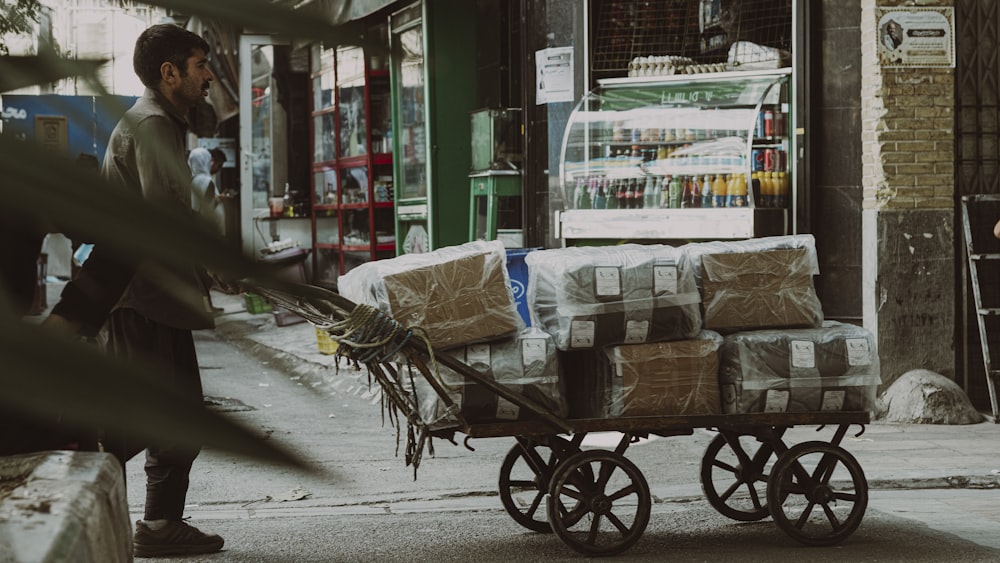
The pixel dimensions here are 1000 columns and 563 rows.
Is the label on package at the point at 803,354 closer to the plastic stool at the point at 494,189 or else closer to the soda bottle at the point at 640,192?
the soda bottle at the point at 640,192

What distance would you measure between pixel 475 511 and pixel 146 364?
17.4 ft

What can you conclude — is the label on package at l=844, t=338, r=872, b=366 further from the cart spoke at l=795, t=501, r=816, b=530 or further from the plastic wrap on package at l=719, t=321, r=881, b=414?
the cart spoke at l=795, t=501, r=816, b=530

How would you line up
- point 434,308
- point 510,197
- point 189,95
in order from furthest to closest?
1. point 510,197
2. point 434,308
3. point 189,95

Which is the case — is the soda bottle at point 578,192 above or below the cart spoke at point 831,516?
above

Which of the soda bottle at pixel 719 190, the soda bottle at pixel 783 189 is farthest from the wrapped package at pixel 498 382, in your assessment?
the soda bottle at pixel 783 189

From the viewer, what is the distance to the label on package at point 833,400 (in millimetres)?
4863

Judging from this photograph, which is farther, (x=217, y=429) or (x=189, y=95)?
(x=189, y=95)

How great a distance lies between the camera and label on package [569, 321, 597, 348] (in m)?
4.72

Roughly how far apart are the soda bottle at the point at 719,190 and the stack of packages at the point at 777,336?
3.33m

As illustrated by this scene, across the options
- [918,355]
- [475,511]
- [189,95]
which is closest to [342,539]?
[475,511]

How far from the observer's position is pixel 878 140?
786 cm

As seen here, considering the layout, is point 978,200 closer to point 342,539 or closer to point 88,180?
point 342,539

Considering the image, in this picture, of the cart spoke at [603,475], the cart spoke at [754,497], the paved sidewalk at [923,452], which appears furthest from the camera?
the paved sidewalk at [923,452]

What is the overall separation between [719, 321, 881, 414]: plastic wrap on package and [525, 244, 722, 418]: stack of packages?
0.09 m
